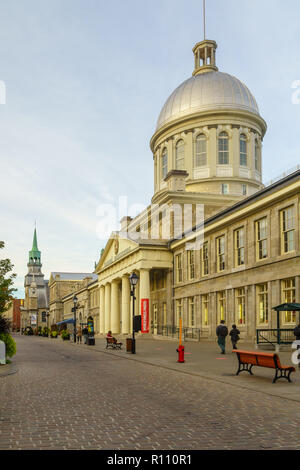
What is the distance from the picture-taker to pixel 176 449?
23.6ft

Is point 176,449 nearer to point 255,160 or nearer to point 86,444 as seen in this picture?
point 86,444

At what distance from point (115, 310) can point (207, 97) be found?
95.2 ft

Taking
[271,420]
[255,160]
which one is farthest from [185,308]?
[271,420]

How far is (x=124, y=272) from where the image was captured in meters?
57.5

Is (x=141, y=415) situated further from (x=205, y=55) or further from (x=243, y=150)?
(x=205, y=55)

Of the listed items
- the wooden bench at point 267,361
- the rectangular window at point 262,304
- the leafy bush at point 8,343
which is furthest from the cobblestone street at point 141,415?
the rectangular window at point 262,304

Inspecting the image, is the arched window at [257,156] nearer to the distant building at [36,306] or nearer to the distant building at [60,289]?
the distant building at [60,289]

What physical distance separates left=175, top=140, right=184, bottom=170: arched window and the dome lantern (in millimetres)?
13971

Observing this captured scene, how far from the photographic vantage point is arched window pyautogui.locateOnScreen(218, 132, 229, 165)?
6350 centimetres

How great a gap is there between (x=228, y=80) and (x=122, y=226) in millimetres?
24676

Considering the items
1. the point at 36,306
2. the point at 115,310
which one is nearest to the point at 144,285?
the point at 115,310

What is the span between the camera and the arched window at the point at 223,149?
63.5 m

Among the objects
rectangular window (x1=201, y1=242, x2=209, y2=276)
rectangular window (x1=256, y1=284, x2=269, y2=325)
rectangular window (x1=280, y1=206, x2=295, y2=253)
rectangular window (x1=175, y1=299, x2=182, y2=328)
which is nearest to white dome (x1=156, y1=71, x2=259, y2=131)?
rectangular window (x1=175, y1=299, x2=182, y2=328)

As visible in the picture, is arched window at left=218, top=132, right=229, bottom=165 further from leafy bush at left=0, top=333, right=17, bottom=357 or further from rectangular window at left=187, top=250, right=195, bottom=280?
leafy bush at left=0, top=333, right=17, bottom=357
